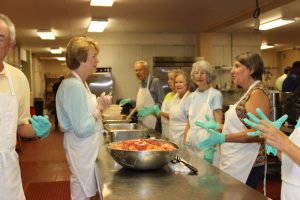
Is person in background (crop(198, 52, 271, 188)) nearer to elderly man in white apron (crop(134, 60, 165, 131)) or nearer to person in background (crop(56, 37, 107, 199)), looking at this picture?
person in background (crop(56, 37, 107, 199))

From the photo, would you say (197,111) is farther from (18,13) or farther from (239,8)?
(18,13)

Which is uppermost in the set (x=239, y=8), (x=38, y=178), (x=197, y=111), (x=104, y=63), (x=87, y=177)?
(x=239, y=8)

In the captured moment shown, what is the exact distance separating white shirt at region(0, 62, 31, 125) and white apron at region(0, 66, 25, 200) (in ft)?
0.07

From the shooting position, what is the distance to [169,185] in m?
1.66

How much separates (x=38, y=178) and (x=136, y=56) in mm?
3559

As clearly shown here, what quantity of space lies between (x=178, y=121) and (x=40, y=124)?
186 centimetres

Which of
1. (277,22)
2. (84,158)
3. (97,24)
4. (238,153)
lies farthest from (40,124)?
(277,22)

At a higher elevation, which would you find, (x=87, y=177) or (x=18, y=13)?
(x=18, y=13)

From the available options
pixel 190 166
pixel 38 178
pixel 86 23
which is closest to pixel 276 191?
pixel 190 166

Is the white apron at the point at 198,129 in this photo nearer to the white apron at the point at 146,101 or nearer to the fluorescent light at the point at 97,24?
the white apron at the point at 146,101

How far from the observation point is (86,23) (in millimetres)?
6363

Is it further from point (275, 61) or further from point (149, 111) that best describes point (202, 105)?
point (275, 61)

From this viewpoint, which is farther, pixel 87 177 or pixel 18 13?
pixel 18 13

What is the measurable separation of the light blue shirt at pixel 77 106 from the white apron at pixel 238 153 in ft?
2.82
